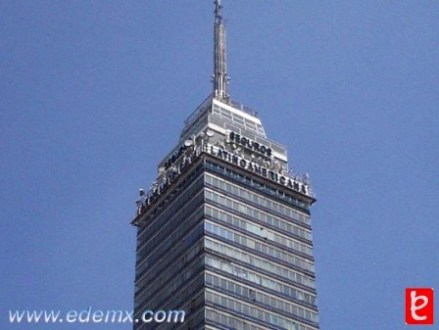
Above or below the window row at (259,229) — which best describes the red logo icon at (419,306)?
below

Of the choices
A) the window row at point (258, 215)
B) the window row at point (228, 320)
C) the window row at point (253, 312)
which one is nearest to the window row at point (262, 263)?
the window row at point (258, 215)

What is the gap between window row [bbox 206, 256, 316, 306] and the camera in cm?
16488

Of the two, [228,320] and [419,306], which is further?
[228,320]

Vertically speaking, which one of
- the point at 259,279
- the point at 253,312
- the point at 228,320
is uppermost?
the point at 259,279

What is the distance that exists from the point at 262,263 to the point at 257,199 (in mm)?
13322

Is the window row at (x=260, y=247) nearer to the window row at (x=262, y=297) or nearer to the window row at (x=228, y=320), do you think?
the window row at (x=262, y=297)

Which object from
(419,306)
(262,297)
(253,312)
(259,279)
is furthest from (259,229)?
(419,306)

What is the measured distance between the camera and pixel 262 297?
167 metres

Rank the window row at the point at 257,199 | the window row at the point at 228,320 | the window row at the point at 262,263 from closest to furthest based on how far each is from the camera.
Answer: the window row at the point at 228,320, the window row at the point at 262,263, the window row at the point at 257,199

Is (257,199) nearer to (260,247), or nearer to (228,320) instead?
(260,247)

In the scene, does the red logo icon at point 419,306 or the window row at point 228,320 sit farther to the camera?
the window row at point 228,320

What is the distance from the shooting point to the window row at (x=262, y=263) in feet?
548

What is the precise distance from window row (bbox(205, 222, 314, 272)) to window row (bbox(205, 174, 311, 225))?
8.46 meters

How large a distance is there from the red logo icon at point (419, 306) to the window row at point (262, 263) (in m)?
69.7
